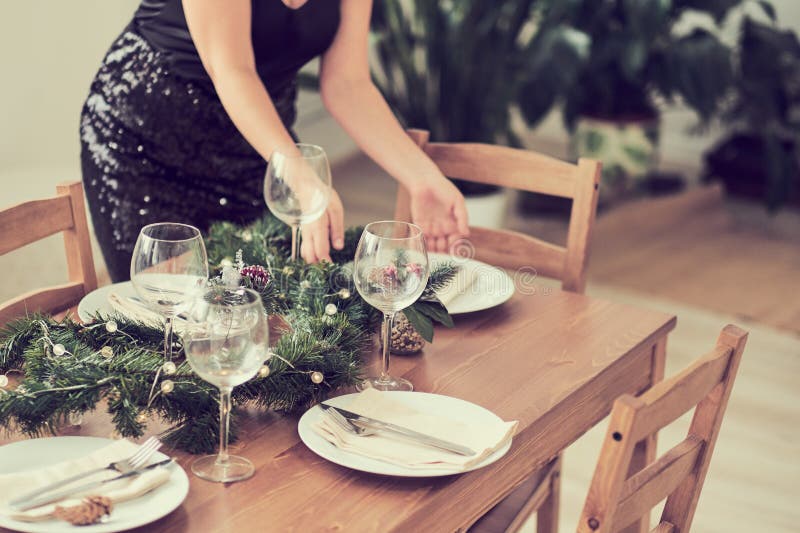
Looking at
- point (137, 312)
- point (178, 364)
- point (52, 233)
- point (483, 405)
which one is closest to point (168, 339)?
point (178, 364)

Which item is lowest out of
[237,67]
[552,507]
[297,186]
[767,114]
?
[552,507]

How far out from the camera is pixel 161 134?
1.99 metres

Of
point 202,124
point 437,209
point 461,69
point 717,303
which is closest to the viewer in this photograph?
point 437,209

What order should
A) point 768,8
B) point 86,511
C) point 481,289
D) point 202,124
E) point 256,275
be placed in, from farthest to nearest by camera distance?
point 768,8
point 202,124
point 481,289
point 256,275
point 86,511

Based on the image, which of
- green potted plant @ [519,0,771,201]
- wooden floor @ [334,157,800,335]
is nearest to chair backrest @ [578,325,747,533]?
wooden floor @ [334,157,800,335]

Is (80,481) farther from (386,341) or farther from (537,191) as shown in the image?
(537,191)

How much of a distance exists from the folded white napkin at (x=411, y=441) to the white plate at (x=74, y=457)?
0.18 metres

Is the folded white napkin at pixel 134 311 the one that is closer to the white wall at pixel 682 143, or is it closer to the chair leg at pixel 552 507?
the chair leg at pixel 552 507

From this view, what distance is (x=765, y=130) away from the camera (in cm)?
416

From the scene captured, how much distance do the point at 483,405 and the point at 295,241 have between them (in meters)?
0.41

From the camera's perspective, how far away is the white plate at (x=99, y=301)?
140 centimetres

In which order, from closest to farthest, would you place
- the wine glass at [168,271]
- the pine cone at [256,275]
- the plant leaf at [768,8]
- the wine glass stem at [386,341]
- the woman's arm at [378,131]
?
the wine glass at [168,271], the wine glass stem at [386,341], the pine cone at [256,275], the woman's arm at [378,131], the plant leaf at [768,8]

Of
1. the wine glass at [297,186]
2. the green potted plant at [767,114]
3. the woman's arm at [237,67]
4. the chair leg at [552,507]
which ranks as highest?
the woman's arm at [237,67]

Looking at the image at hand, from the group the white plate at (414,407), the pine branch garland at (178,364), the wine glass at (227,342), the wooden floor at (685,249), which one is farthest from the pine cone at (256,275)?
the wooden floor at (685,249)
